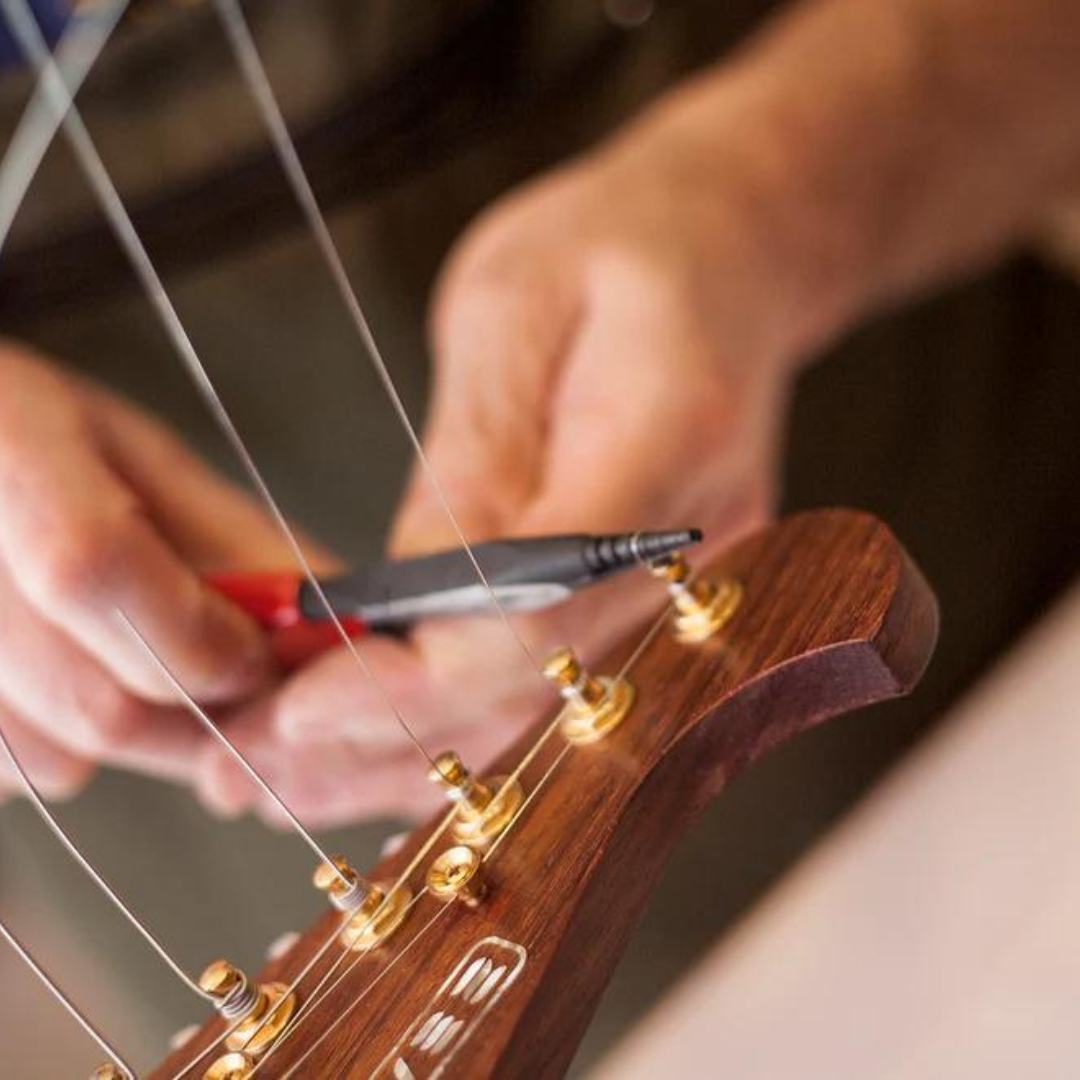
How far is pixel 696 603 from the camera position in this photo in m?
0.39

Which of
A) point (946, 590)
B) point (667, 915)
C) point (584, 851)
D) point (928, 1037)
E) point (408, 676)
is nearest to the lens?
point (584, 851)

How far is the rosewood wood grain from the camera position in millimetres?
323

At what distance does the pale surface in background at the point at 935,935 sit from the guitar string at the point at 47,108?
1.60 feet

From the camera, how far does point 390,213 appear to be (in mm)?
866

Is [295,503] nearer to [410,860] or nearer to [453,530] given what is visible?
[453,530]

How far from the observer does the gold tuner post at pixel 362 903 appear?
1.17ft

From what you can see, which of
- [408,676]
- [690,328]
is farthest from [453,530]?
[690,328]

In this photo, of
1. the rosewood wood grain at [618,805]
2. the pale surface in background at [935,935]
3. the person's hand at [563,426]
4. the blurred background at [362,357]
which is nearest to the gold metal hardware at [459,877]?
the rosewood wood grain at [618,805]

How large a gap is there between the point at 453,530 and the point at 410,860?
0.16 m

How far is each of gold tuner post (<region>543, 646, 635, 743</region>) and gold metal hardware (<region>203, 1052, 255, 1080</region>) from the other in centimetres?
11

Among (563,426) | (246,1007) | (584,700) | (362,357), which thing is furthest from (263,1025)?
(362,357)

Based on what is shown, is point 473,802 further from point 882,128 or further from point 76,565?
point 882,128

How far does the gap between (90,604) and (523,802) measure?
0.16 m

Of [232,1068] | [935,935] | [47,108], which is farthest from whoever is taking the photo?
[47,108]
